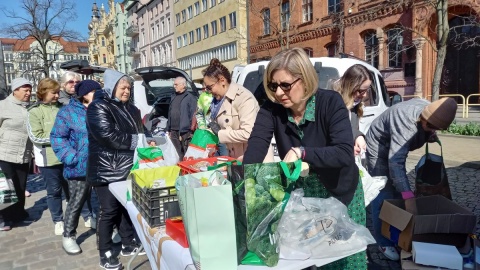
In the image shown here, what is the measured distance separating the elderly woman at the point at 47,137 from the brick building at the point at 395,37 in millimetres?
12912

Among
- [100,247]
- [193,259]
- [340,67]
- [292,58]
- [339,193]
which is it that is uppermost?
[340,67]

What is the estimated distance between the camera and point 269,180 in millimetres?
1582

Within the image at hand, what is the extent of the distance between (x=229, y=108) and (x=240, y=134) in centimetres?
37

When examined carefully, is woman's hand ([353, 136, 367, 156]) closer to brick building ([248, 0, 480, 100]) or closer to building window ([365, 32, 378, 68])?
brick building ([248, 0, 480, 100])

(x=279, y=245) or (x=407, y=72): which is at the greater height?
(x=407, y=72)

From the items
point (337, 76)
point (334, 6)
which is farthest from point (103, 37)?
point (337, 76)

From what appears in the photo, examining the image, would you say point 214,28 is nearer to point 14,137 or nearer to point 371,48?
Answer: point 371,48

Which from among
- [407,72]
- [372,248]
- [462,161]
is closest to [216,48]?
[407,72]

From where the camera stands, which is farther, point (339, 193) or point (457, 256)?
point (457, 256)

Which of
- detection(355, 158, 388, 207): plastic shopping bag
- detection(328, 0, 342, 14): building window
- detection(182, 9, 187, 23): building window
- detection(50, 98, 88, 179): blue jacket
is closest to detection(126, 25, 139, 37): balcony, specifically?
detection(182, 9, 187, 23): building window

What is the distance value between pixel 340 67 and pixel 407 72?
1458 cm

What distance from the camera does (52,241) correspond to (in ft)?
14.0

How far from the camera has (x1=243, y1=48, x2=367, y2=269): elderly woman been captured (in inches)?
70.1

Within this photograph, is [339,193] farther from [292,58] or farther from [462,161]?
[462,161]
